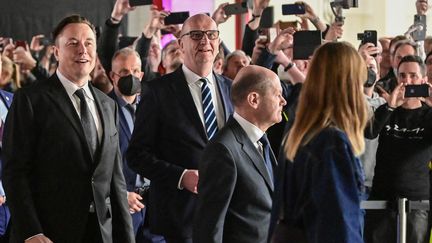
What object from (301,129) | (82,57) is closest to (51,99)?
(82,57)

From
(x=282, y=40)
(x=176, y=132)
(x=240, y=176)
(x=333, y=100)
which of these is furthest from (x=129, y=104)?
(x=333, y=100)

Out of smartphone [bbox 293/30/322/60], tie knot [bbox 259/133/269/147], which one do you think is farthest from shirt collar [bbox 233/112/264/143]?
smartphone [bbox 293/30/322/60]

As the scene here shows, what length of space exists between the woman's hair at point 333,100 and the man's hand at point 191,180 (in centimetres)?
123

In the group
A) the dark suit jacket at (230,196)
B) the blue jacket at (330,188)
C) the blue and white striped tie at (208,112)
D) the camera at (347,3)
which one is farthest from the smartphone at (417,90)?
the blue jacket at (330,188)

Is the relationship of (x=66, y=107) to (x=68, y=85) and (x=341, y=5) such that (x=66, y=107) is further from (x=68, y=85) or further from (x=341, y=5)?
(x=341, y=5)

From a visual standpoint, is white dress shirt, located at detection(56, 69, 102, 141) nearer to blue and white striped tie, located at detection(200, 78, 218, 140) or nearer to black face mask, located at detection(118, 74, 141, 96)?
blue and white striped tie, located at detection(200, 78, 218, 140)

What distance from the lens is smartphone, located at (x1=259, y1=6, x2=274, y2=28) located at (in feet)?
21.8

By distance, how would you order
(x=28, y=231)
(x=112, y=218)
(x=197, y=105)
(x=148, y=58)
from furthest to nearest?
1. (x=148, y=58)
2. (x=197, y=105)
3. (x=112, y=218)
4. (x=28, y=231)

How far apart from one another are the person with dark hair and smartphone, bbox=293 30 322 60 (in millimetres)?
597

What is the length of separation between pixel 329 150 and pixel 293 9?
311 centimetres

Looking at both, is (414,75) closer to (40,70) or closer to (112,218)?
(112,218)

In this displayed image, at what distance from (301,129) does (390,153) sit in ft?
9.92

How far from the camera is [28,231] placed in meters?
3.97

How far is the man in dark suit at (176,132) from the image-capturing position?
15.4 feet
